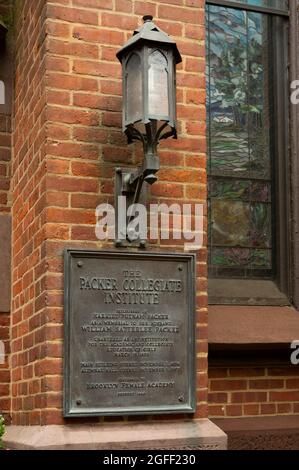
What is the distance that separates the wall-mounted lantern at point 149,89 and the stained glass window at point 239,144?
1.44 metres

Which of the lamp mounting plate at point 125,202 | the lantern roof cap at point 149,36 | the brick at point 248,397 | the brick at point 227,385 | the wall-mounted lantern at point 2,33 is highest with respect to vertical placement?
the wall-mounted lantern at point 2,33

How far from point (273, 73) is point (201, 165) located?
154 centimetres

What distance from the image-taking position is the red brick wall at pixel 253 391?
549 centimetres

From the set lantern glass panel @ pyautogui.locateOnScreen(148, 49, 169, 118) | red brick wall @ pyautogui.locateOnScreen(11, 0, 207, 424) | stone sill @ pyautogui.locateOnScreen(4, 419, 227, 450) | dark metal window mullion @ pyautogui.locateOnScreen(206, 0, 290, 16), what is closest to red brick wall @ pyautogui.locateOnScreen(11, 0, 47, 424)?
red brick wall @ pyautogui.locateOnScreen(11, 0, 207, 424)

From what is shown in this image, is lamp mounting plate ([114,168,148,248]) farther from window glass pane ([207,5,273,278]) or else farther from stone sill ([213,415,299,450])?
stone sill ([213,415,299,450])

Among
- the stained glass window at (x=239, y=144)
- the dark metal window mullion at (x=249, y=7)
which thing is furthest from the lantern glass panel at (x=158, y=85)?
the dark metal window mullion at (x=249, y=7)

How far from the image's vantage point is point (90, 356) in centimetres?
452

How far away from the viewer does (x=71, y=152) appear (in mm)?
4664

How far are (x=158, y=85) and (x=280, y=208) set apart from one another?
1.93m

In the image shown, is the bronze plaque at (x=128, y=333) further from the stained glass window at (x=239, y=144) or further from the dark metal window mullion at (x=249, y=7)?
the dark metal window mullion at (x=249, y=7)

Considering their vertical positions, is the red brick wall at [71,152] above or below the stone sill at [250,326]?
above
